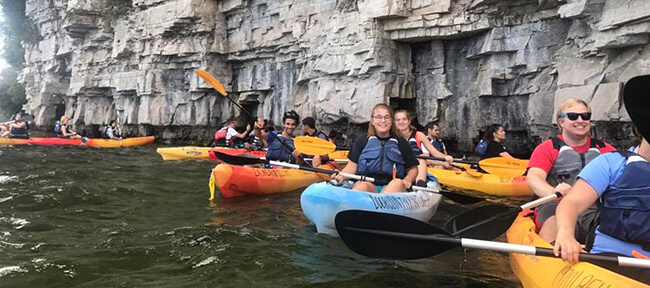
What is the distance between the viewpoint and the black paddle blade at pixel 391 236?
2482mm

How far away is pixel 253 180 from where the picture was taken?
20.3ft

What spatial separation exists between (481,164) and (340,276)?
4.08 m

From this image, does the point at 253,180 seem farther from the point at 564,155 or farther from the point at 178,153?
the point at 178,153

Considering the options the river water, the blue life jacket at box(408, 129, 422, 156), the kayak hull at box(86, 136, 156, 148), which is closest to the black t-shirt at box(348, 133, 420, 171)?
the river water

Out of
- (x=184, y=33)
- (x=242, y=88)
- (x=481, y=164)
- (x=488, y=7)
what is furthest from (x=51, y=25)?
(x=481, y=164)

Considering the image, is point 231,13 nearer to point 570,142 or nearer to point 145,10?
point 145,10

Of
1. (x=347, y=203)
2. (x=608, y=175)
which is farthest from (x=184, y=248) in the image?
(x=608, y=175)

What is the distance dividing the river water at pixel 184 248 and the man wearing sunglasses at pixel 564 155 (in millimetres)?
666

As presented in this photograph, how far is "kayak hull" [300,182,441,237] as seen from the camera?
3631mm

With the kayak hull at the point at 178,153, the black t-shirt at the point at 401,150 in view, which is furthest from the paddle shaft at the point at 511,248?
the kayak hull at the point at 178,153

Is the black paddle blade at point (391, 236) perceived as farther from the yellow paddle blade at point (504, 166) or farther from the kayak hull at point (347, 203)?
the yellow paddle blade at point (504, 166)

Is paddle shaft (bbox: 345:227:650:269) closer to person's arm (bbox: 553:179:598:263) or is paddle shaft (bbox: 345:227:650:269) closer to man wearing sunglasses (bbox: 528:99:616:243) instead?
person's arm (bbox: 553:179:598:263)

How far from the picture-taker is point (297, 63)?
49.5ft

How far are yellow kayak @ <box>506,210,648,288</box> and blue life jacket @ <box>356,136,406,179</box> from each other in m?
1.27
